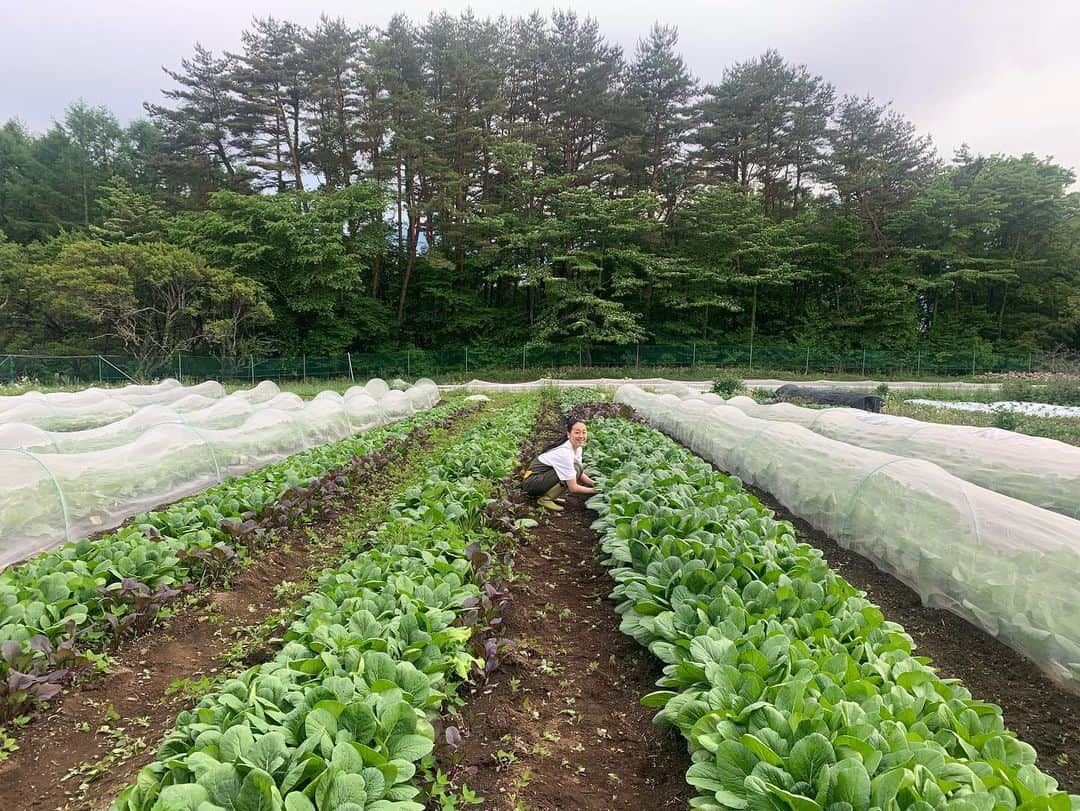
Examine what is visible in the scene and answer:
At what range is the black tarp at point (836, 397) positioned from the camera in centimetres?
1403

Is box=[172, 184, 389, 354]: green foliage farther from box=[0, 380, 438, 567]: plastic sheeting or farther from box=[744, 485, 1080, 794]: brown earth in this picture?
box=[744, 485, 1080, 794]: brown earth

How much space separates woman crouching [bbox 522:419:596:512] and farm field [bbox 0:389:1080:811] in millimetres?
1065

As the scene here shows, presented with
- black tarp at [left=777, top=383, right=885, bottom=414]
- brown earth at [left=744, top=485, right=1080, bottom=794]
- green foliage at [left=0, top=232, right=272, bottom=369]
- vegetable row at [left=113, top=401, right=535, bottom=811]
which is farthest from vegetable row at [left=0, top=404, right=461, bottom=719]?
green foliage at [left=0, top=232, right=272, bottom=369]

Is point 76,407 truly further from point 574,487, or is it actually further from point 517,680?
point 517,680

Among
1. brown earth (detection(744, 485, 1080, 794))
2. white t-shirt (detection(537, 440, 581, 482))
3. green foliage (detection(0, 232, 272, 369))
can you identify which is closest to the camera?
brown earth (detection(744, 485, 1080, 794))

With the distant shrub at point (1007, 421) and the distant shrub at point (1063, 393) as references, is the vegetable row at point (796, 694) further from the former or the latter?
the distant shrub at point (1063, 393)

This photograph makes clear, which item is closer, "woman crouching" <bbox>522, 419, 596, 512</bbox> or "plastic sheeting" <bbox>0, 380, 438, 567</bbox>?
"plastic sheeting" <bbox>0, 380, 438, 567</bbox>

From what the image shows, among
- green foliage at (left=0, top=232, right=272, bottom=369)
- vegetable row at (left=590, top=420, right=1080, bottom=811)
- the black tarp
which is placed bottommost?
the black tarp

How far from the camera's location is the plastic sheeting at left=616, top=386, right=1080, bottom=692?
323cm

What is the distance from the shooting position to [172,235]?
93.0 ft

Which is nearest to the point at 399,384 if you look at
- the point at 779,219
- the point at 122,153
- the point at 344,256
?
the point at 344,256

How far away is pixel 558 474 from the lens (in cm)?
616

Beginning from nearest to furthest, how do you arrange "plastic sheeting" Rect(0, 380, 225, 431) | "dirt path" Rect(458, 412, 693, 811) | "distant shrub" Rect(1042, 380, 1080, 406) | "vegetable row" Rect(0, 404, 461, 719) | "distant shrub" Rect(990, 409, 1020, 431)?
"dirt path" Rect(458, 412, 693, 811), "vegetable row" Rect(0, 404, 461, 719), "plastic sheeting" Rect(0, 380, 225, 431), "distant shrub" Rect(990, 409, 1020, 431), "distant shrub" Rect(1042, 380, 1080, 406)

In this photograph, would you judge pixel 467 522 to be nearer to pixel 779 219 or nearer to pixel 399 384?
pixel 399 384
